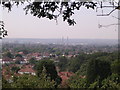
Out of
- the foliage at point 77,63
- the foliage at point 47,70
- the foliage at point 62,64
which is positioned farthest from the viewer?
the foliage at point 77,63

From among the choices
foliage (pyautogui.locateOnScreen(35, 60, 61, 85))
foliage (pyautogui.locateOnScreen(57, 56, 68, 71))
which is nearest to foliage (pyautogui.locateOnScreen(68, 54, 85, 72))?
foliage (pyautogui.locateOnScreen(57, 56, 68, 71))

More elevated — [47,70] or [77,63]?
[47,70]

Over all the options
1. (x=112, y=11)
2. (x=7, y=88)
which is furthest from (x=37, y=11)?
(x=7, y=88)

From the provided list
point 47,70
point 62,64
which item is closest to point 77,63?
point 62,64

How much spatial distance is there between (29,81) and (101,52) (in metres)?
15.5

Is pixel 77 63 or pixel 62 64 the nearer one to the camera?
pixel 62 64

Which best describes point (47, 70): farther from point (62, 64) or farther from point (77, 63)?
point (77, 63)

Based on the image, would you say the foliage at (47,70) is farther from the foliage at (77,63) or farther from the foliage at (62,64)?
the foliage at (77,63)

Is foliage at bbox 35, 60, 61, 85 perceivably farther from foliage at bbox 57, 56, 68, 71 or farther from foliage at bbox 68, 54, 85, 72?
foliage at bbox 68, 54, 85, 72

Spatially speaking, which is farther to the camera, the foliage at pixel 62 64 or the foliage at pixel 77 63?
the foliage at pixel 77 63

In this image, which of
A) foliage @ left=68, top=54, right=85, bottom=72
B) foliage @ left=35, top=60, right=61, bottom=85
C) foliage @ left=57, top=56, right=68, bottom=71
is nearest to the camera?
foliage @ left=35, top=60, right=61, bottom=85

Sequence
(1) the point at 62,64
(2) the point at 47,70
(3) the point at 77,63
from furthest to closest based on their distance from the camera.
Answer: (3) the point at 77,63 → (1) the point at 62,64 → (2) the point at 47,70

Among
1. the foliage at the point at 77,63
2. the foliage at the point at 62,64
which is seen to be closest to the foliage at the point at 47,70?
the foliage at the point at 62,64

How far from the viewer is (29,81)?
83.4 inches
